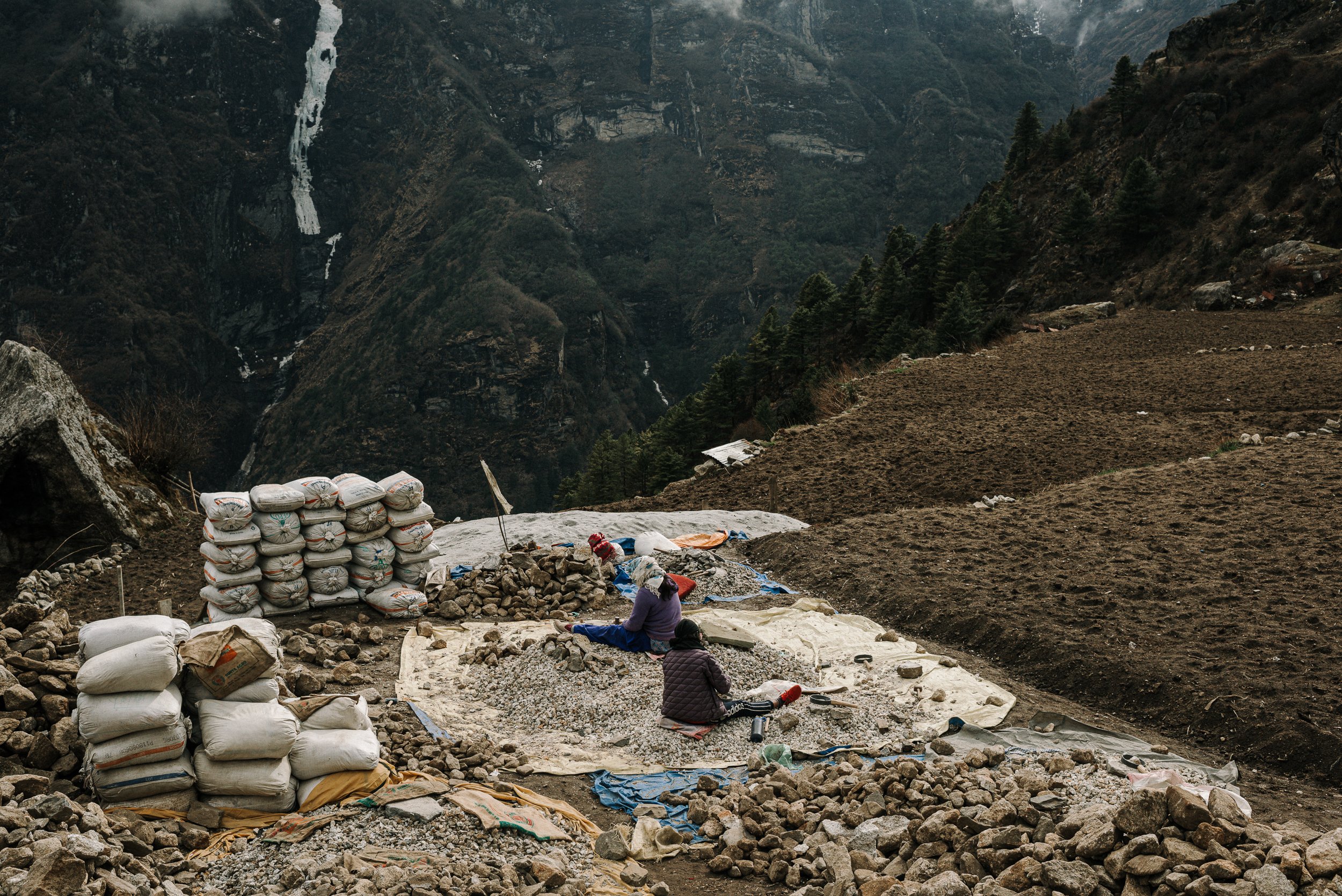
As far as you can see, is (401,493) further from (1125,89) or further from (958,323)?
(1125,89)

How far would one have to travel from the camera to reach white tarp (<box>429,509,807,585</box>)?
35.3 feet

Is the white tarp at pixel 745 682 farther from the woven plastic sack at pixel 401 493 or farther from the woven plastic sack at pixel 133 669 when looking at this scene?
the woven plastic sack at pixel 133 669

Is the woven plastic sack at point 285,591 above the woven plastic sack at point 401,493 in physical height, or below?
below

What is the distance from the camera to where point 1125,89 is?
133 feet

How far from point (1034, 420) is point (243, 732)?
14.1 meters

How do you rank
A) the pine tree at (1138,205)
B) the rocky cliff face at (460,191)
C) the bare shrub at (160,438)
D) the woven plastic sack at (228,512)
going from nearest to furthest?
the woven plastic sack at (228,512)
the bare shrub at (160,438)
the pine tree at (1138,205)
the rocky cliff face at (460,191)

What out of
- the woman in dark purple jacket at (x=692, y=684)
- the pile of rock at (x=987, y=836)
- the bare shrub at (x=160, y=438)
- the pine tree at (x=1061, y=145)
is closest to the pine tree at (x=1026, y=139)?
the pine tree at (x=1061, y=145)

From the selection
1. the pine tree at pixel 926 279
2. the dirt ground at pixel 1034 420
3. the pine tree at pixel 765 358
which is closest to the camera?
the dirt ground at pixel 1034 420

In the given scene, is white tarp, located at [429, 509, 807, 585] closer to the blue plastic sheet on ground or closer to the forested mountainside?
the blue plastic sheet on ground

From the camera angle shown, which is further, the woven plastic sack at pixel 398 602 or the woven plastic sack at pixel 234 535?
the woven plastic sack at pixel 398 602

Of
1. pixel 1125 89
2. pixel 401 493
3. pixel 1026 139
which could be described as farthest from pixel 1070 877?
pixel 1026 139

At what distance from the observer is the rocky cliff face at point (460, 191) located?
108438 mm

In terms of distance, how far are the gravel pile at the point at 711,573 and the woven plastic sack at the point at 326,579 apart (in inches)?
145

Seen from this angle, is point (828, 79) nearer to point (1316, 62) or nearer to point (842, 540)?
point (1316, 62)
